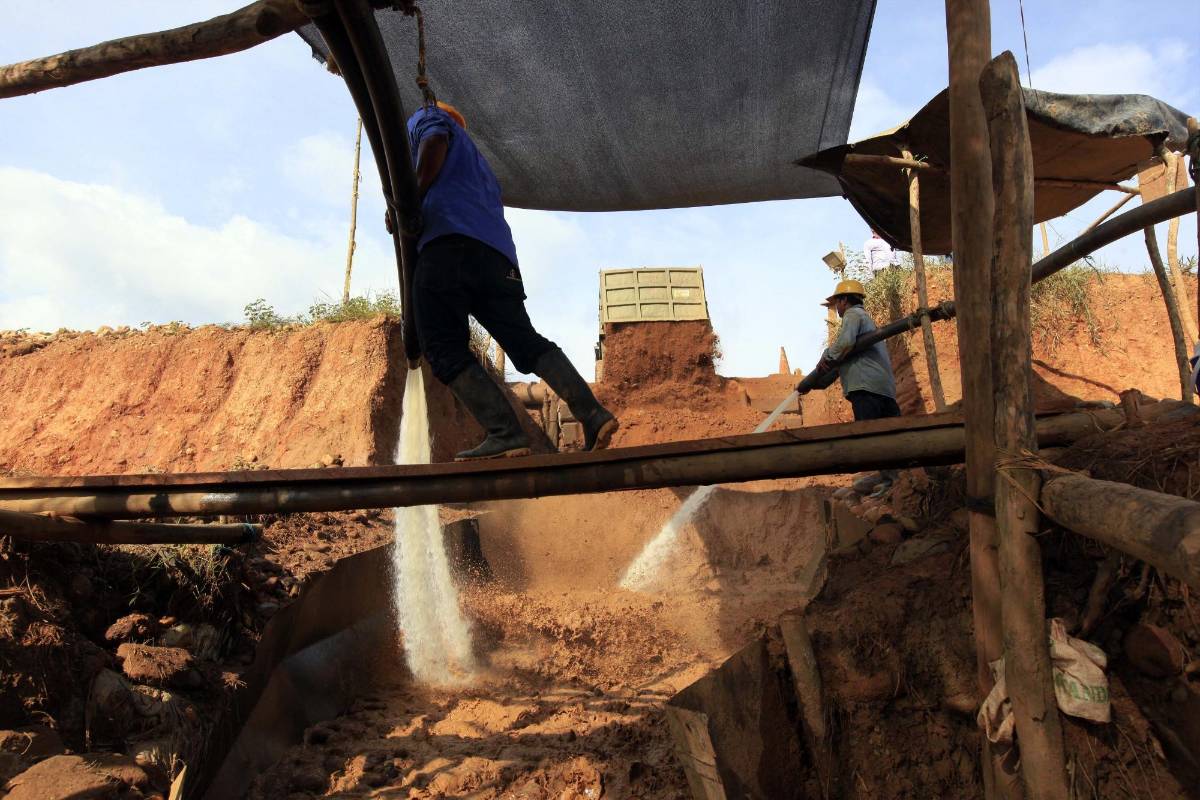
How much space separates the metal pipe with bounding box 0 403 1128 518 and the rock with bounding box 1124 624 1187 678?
621mm

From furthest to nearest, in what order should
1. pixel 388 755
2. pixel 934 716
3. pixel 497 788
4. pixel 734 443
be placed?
pixel 388 755, pixel 497 788, pixel 934 716, pixel 734 443

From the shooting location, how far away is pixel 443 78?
4359 millimetres

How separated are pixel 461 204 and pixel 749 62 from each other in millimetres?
1978

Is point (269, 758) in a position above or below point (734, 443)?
below

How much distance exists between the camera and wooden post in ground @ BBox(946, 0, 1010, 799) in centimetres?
217

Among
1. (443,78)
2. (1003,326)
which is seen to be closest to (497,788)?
(1003,326)

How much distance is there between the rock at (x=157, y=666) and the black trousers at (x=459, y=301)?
6.15 ft

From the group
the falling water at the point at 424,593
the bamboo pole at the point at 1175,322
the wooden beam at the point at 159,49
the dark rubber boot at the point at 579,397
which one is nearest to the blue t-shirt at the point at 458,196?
the dark rubber boot at the point at 579,397

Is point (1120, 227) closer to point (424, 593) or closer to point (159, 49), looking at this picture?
point (159, 49)

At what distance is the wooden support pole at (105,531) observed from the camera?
9.42 feet

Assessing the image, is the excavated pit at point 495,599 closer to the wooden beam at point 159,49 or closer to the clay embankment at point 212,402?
the clay embankment at point 212,402

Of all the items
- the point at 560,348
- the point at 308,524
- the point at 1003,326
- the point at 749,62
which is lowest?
the point at 308,524

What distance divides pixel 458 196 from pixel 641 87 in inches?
64.9

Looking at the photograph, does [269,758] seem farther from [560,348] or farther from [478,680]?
[560,348]
